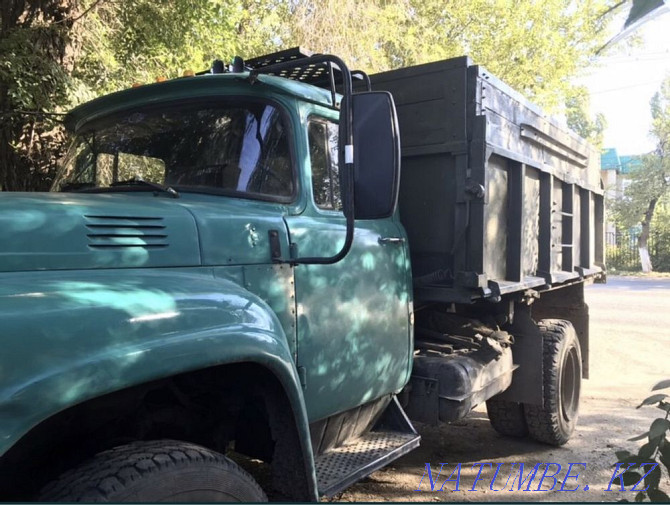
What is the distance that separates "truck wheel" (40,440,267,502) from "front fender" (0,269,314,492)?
255mm

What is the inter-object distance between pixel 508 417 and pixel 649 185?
84.8 feet

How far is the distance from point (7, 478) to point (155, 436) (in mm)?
500

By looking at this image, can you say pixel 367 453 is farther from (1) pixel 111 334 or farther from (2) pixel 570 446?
(2) pixel 570 446

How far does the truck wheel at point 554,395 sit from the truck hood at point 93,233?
11.5 feet

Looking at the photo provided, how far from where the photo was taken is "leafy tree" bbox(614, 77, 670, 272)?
A: 26.7 meters

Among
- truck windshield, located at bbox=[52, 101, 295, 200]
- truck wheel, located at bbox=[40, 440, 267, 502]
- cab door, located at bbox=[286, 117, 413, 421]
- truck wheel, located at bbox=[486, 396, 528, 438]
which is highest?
truck windshield, located at bbox=[52, 101, 295, 200]

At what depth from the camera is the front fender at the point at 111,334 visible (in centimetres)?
140

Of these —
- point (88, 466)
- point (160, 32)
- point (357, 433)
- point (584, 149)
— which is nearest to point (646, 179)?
point (584, 149)

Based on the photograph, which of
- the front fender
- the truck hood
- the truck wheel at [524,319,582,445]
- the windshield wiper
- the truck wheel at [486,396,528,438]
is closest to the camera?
the front fender

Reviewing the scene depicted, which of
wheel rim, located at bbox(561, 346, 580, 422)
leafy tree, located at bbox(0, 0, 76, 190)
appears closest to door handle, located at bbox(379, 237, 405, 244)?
wheel rim, located at bbox(561, 346, 580, 422)

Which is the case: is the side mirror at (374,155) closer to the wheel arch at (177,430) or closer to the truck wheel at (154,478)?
the wheel arch at (177,430)

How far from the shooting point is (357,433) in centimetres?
317

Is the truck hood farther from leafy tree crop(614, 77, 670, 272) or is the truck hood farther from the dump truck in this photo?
leafy tree crop(614, 77, 670, 272)

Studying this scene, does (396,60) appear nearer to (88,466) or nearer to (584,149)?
(584,149)
